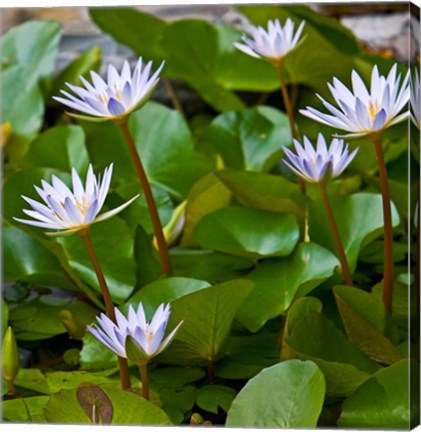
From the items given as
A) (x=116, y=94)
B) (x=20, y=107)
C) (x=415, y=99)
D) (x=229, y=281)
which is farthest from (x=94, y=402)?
(x=20, y=107)

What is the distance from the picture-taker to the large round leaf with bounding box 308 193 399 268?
750 mm

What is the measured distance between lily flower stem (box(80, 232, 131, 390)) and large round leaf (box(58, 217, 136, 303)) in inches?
3.9

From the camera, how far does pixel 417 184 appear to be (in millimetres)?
710

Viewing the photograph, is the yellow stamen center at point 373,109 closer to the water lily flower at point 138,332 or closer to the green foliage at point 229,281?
the green foliage at point 229,281

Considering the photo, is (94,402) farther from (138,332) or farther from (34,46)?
(34,46)

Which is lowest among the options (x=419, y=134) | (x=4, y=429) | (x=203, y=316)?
(x=4, y=429)

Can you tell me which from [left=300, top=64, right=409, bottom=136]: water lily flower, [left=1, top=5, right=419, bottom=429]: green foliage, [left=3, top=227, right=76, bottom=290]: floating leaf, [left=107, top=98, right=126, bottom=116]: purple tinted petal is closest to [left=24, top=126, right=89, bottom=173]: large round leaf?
[left=1, top=5, right=419, bottom=429]: green foliage

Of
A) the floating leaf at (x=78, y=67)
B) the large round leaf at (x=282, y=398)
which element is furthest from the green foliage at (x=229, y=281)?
the floating leaf at (x=78, y=67)

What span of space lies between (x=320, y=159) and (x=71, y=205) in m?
0.20

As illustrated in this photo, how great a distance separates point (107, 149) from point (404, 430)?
16.5 inches

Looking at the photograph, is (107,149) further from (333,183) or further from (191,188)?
(333,183)

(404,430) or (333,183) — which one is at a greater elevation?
(333,183)

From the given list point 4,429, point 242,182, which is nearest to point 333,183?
point 242,182

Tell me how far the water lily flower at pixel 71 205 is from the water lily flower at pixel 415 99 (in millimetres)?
236
